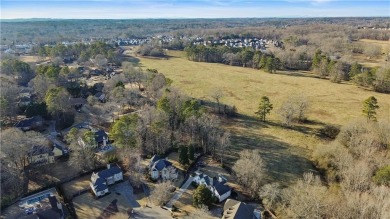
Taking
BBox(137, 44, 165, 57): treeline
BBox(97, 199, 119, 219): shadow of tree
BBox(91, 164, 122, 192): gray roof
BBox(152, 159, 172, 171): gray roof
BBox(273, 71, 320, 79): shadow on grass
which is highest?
BBox(137, 44, 165, 57): treeline

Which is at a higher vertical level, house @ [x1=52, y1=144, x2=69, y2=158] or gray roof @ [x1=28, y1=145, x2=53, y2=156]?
gray roof @ [x1=28, y1=145, x2=53, y2=156]

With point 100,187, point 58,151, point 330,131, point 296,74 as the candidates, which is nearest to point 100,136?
point 58,151

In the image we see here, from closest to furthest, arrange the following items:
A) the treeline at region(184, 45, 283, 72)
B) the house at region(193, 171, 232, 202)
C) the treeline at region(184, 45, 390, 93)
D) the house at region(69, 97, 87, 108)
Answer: the house at region(193, 171, 232, 202) < the house at region(69, 97, 87, 108) < the treeline at region(184, 45, 390, 93) < the treeline at region(184, 45, 283, 72)

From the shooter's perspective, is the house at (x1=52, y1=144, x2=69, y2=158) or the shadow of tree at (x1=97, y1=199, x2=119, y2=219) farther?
the house at (x1=52, y1=144, x2=69, y2=158)

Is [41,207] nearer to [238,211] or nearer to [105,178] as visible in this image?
[105,178]

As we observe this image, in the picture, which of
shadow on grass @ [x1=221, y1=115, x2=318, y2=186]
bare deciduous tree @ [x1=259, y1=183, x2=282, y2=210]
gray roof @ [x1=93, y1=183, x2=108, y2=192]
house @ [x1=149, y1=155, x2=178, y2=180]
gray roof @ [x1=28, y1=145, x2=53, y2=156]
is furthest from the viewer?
shadow on grass @ [x1=221, y1=115, x2=318, y2=186]

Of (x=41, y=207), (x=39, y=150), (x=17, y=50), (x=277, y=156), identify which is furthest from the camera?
(x=17, y=50)

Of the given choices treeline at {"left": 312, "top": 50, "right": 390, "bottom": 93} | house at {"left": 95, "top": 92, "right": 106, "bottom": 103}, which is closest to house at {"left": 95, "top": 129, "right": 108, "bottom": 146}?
house at {"left": 95, "top": 92, "right": 106, "bottom": 103}

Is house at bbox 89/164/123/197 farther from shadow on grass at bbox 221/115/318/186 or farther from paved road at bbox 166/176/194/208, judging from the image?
shadow on grass at bbox 221/115/318/186
